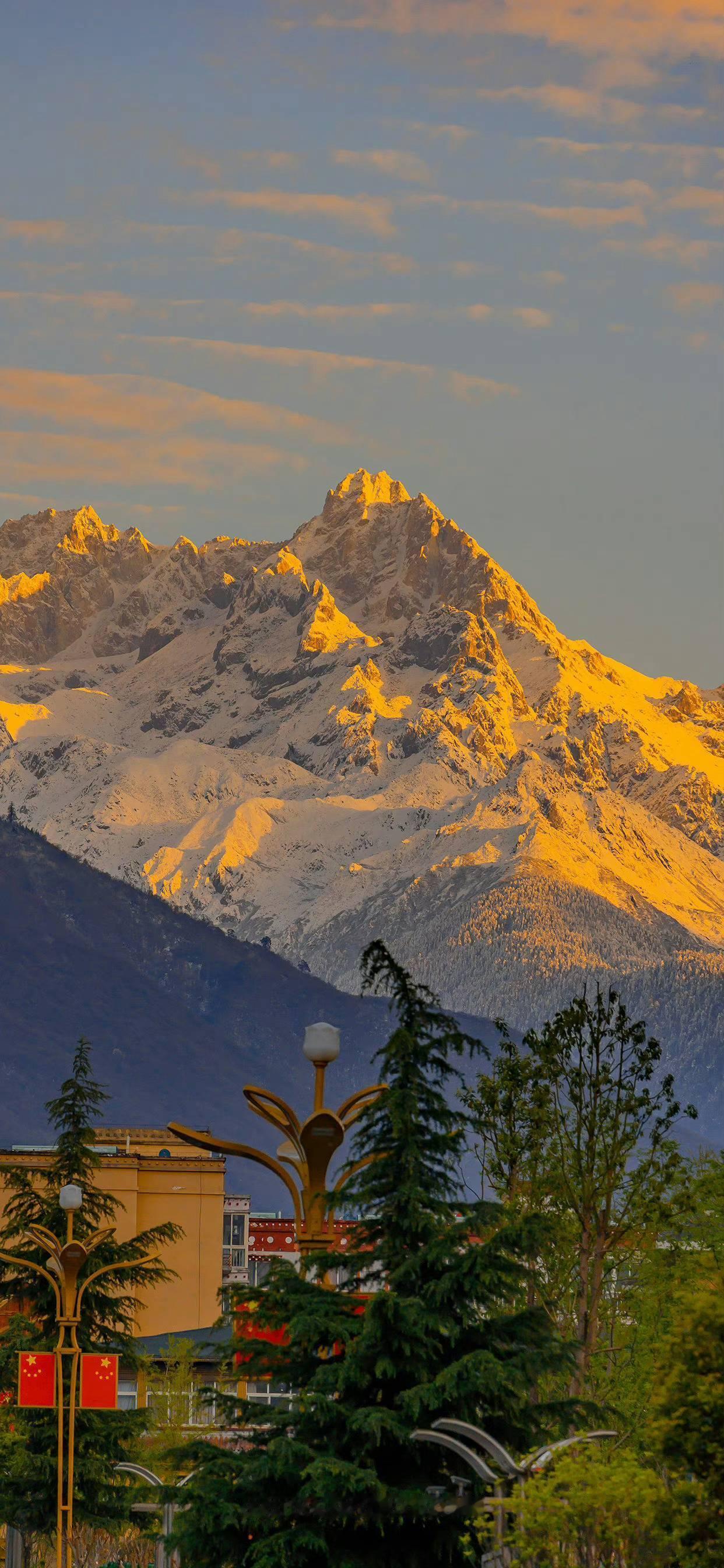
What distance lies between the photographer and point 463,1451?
3189 cm

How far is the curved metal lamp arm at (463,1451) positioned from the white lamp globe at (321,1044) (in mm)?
5703

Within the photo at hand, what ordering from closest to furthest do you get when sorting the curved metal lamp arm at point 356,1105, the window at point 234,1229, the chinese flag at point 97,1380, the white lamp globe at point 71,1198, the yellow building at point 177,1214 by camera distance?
the curved metal lamp arm at point 356,1105
the white lamp globe at point 71,1198
the chinese flag at point 97,1380
the yellow building at point 177,1214
the window at point 234,1229

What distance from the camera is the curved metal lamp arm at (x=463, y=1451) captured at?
103 feet

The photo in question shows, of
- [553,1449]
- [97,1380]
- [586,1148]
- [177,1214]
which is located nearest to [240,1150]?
[553,1449]

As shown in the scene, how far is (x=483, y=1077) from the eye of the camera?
6016 cm

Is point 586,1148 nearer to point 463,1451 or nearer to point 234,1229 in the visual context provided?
point 463,1451

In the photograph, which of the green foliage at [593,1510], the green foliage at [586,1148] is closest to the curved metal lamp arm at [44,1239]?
the green foliage at [586,1148]

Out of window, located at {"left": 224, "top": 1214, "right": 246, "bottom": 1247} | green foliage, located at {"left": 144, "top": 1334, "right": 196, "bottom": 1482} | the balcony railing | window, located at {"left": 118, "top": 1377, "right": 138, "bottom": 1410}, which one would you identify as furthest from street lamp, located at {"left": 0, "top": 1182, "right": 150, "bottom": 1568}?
window, located at {"left": 224, "top": 1214, "right": 246, "bottom": 1247}

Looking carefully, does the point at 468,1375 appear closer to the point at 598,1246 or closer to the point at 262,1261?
the point at 598,1246

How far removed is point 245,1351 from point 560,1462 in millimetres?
7224

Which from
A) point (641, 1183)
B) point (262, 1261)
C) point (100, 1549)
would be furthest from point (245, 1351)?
point (262, 1261)

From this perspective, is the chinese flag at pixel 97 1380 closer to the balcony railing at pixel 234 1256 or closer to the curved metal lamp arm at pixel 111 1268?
the curved metal lamp arm at pixel 111 1268

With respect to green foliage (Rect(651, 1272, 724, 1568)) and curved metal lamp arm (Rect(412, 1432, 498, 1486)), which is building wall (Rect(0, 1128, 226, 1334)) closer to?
curved metal lamp arm (Rect(412, 1432, 498, 1486))

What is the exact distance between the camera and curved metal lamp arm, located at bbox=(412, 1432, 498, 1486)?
31.5 meters
